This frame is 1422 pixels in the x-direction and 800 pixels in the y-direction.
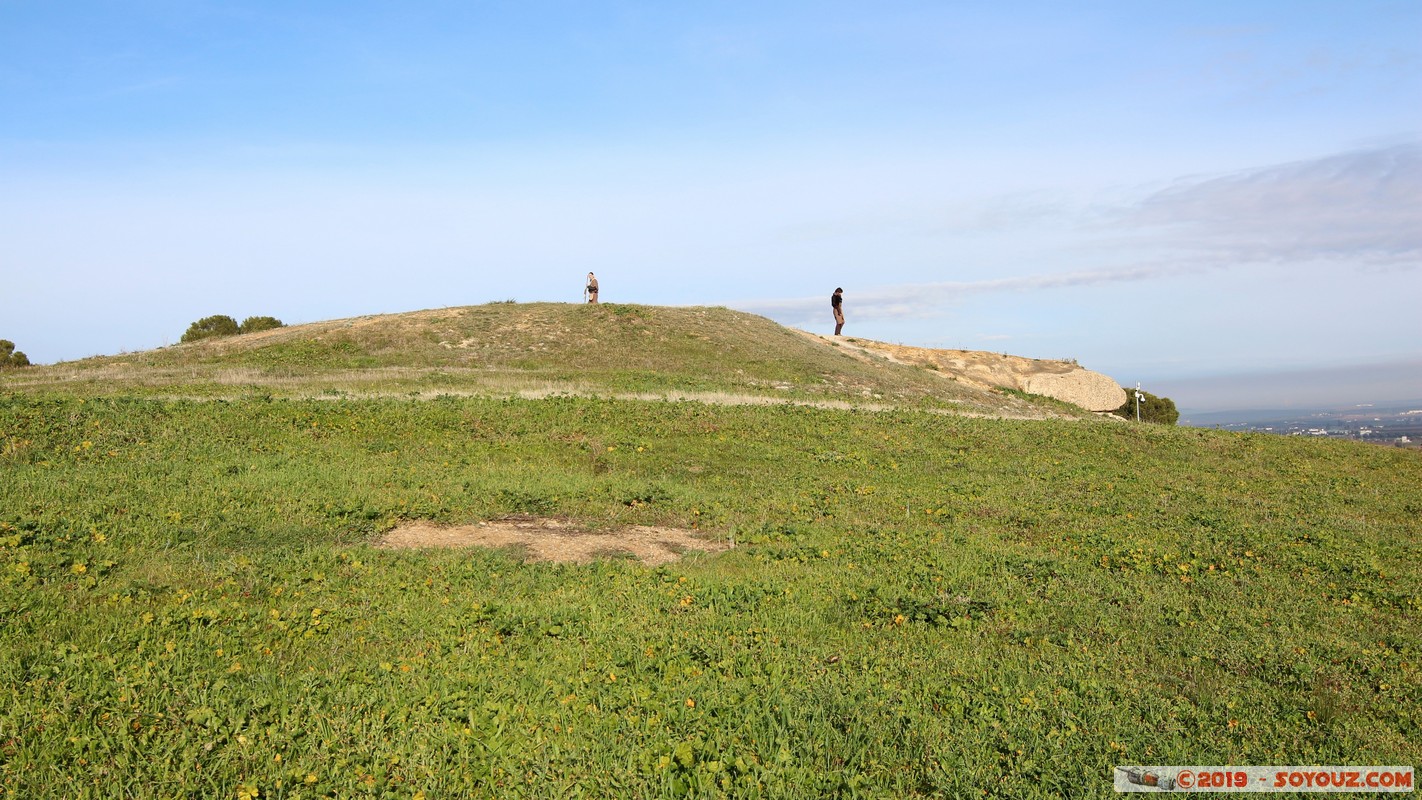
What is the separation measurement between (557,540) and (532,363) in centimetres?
2103

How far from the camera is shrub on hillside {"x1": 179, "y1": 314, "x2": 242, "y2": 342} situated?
152 feet

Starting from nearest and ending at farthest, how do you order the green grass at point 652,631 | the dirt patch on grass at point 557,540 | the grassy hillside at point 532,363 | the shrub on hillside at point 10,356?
the green grass at point 652,631
the dirt patch on grass at point 557,540
the grassy hillside at point 532,363
the shrub on hillside at point 10,356

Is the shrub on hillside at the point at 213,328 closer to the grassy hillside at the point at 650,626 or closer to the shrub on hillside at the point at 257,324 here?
the shrub on hillside at the point at 257,324

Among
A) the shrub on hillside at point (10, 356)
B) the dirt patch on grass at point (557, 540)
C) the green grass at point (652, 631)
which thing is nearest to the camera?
the green grass at point (652, 631)

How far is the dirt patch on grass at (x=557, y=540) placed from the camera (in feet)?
40.3

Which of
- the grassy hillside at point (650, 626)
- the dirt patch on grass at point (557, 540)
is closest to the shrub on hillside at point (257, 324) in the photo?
the grassy hillside at point (650, 626)

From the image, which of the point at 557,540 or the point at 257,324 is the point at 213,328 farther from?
the point at 557,540

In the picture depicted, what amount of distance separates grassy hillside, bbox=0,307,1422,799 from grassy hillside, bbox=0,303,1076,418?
25.8 feet

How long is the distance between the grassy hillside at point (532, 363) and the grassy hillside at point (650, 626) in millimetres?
7877

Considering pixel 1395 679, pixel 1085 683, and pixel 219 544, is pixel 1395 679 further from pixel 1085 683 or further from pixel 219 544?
pixel 219 544

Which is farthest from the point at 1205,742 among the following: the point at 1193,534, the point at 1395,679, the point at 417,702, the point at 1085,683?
the point at 1193,534

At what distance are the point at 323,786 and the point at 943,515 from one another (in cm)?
1167

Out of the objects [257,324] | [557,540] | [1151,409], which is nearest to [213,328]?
[257,324]

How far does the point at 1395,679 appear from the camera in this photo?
26.5 feet
